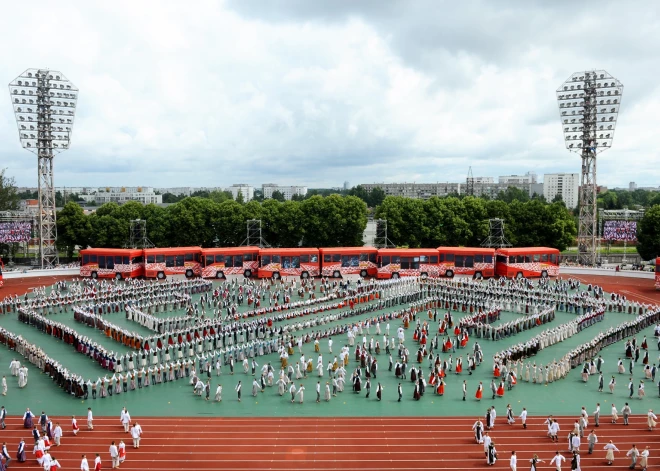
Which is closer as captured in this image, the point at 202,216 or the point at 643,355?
the point at 643,355

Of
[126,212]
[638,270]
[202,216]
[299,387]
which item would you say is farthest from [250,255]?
[638,270]

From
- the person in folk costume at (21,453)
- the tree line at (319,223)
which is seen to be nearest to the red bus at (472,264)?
the tree line at (319,223)

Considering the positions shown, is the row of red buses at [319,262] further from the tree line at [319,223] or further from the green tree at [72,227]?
the green tree at [72,227]

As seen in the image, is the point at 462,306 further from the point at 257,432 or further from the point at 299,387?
the point at 257,432

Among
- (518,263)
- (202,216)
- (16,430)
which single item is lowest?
(16,430)

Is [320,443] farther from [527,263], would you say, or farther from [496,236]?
→ [496,236]

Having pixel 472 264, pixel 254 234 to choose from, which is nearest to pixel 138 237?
pixel 254 234

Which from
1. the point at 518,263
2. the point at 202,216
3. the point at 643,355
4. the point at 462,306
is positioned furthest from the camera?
the point at 202,216
